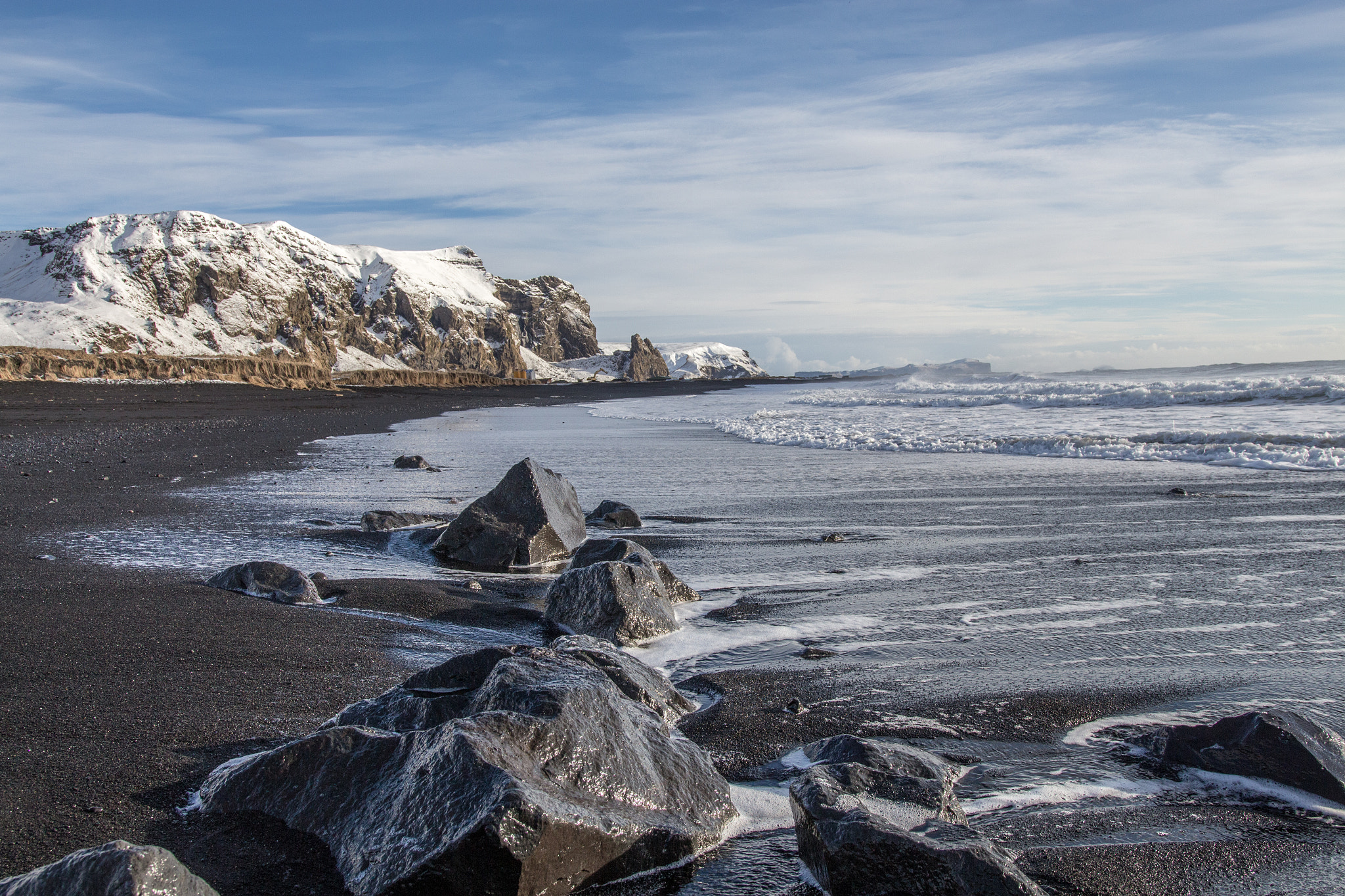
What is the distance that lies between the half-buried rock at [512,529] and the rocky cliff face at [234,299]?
8094 centimetres

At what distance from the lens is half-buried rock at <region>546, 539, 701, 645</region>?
438cm

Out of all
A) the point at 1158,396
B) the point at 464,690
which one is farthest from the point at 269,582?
the point at 1158,396

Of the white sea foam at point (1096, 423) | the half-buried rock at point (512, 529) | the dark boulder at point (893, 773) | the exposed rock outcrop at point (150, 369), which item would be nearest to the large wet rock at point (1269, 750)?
the dark boulder at point (893, 773)

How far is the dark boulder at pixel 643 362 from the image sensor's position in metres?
152

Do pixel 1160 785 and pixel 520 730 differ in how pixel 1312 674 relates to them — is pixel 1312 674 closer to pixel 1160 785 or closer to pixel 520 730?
pixel 1160 785

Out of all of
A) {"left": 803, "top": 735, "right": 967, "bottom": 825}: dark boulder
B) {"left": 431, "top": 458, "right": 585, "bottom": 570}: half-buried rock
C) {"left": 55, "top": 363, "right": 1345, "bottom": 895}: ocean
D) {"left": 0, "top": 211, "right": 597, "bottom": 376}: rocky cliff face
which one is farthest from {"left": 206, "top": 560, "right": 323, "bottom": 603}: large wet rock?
{"left": 0, "top": 211, "right": 597, "bottom": 376}: rocky cliff face

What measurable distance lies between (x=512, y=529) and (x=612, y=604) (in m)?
2.07

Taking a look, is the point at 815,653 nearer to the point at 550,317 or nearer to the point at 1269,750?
the point at 1269,750

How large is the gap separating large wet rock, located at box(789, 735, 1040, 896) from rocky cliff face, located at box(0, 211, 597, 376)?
280ft

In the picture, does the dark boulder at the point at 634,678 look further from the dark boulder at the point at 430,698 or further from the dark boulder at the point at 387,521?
the dark boulder at the point at 387,521

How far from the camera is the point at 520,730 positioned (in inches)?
93.5

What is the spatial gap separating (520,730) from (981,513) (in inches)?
255

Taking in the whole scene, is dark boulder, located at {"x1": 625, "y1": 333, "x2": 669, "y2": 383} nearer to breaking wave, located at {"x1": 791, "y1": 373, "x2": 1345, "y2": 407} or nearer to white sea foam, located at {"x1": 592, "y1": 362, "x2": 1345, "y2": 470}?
breaking wave, located at {"x1": 791, "y1": 373, "x2": 1345, "y2": 407}

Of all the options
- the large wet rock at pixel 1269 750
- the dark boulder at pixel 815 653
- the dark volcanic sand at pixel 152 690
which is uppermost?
the large wet rock at pixel 1269 750
